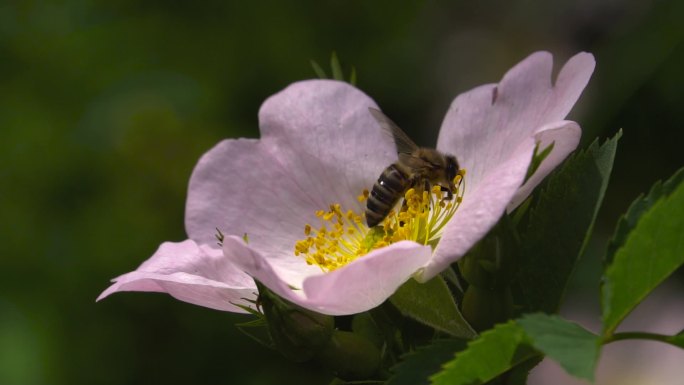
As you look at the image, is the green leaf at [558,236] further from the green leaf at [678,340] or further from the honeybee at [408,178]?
the honeybee at [408,178]

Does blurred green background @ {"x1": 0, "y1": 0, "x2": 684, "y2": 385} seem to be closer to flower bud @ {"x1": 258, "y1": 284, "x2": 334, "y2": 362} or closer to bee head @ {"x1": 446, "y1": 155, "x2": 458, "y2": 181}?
bee head @ {"x1": 446, "y1": 155, "x2": 458, "y2": 181}

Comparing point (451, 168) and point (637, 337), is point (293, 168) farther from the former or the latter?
point (637, 337)

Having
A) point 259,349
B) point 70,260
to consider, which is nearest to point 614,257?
point 259,349

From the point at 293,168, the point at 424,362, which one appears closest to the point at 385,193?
the point at 293,168

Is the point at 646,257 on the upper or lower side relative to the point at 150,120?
lower

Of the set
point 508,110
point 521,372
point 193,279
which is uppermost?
point 508,110

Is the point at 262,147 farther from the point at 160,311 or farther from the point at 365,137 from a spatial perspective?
the point at 160,311

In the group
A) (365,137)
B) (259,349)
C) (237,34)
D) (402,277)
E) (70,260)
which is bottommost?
(259,349)

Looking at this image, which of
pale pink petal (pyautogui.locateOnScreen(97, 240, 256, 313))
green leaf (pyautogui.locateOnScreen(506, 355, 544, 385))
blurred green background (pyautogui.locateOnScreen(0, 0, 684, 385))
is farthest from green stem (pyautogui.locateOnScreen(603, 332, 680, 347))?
blurred green background (pyautogui.locateOnScreen(0, 0, 684, 385))
